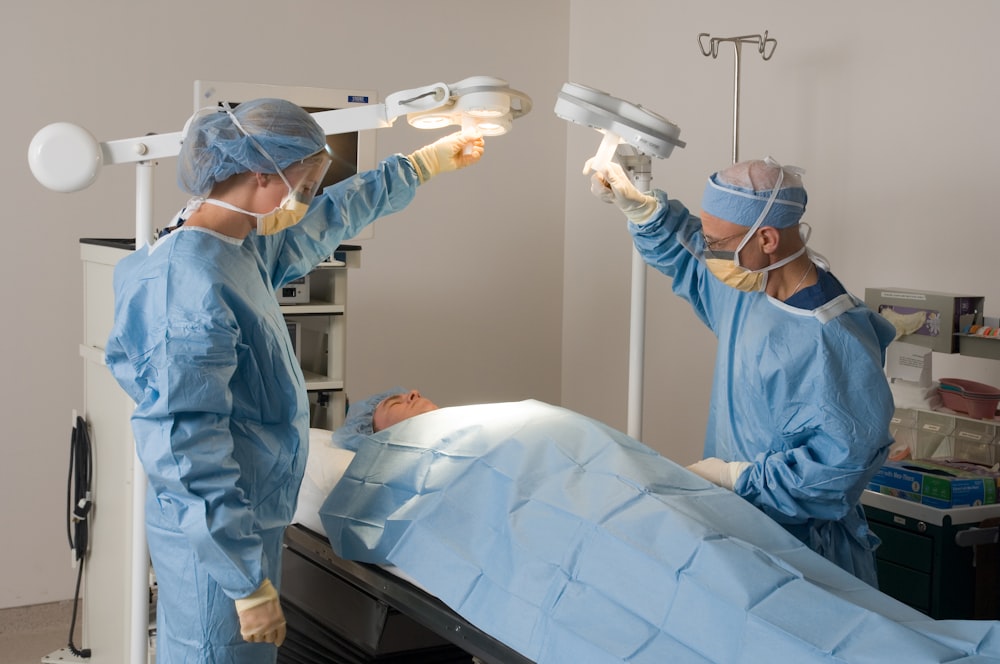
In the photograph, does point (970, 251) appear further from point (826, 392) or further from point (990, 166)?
point (826, 392)

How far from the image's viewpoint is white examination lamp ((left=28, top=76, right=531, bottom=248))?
193cm

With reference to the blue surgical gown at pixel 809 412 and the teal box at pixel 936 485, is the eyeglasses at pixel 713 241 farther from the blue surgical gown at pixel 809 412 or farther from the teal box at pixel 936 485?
the teal box at pixel 936 485

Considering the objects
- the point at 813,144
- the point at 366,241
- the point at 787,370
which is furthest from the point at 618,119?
the point at 366,241

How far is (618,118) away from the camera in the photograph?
200 cm

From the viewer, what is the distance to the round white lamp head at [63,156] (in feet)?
6.32

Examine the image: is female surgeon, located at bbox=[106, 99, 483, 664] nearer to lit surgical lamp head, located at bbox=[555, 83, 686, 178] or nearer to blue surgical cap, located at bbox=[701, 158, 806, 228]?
lit surgical lamp head, located at bbox=[555, 83, 686, 178]

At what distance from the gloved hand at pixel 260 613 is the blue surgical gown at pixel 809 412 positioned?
3.15ft

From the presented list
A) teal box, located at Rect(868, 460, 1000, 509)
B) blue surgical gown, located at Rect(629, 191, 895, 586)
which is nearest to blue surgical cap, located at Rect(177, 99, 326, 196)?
blue surgical gown, located at Rect(629, 191, 895, 586)

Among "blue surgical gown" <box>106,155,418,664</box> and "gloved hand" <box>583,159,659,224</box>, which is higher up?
"gloved hand" <box>583,159,659,224</box>

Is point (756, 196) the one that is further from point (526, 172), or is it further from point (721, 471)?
point (526, 172)

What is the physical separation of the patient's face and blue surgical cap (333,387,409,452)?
0.01 meters

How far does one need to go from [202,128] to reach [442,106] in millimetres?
480

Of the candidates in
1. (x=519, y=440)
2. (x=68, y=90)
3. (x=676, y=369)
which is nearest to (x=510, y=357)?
(x=676, y=369)

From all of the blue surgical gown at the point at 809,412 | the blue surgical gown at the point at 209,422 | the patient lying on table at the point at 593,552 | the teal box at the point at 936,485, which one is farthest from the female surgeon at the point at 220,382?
the teal box at the point at 936,485
